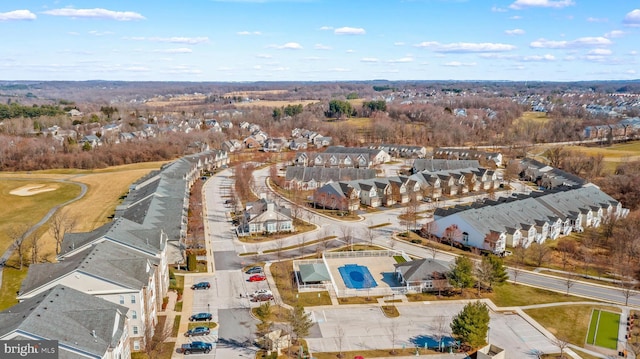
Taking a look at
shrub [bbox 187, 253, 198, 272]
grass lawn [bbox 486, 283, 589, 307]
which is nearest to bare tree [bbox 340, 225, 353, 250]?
grass lawn [bbox 486, 283, 589, 307]

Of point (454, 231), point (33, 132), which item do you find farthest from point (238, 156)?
point (454, 231)

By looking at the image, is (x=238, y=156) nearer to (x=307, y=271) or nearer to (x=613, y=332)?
(x=307, y=271)

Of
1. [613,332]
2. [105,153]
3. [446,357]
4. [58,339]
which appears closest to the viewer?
[58,339]

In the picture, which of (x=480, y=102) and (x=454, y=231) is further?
(x=480, y=102)

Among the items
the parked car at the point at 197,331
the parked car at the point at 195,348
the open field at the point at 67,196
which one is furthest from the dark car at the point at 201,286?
the open field at the point at 67,196

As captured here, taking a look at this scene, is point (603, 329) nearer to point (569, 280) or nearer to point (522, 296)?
point (522, 296)

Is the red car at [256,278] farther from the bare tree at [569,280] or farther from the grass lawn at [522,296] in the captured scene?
the bare tree at [569,280]

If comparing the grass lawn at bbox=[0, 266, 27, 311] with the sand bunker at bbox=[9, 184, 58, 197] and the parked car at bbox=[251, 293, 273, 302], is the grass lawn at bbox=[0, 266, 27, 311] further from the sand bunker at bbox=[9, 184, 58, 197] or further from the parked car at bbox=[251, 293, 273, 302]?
the sand bunker at bbox=[9, 184, 58, 197]
